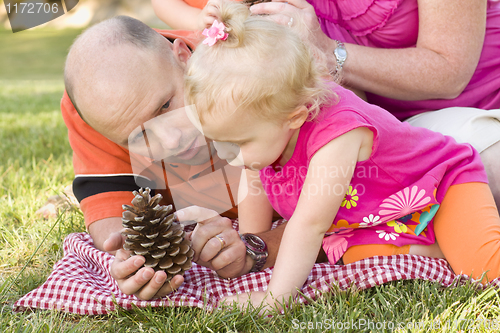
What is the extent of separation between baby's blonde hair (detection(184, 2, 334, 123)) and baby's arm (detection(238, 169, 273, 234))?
0.47 m

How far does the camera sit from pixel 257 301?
1.34m

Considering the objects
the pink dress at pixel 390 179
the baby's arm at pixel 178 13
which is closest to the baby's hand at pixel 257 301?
the pink dress at pixel 390 179

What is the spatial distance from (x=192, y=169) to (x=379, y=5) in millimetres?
1018

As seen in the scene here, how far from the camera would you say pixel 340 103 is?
1.38 m

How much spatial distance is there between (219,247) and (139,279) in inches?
10.6

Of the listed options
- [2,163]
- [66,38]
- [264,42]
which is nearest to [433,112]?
[264,42]

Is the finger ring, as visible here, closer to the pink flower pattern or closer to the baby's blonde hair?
the baby's blonde hair

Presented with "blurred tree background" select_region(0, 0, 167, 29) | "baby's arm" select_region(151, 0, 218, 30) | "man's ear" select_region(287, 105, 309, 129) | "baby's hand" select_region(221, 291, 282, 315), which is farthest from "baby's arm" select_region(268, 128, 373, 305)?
"blurred tree background" select_region(0, 0, 167, 29)

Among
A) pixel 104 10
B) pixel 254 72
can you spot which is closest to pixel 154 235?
pixel 254 72

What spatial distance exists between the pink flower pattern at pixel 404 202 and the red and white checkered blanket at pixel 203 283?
15 centimetres

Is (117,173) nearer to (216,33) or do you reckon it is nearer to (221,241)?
(221,241)

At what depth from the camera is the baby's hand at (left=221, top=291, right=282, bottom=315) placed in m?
1.26

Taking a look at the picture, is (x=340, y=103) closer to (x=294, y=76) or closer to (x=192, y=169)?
(x=294, y=76)

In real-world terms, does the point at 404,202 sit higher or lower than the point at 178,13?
lower
